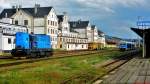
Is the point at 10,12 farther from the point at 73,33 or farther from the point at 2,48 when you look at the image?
the point at 2,48

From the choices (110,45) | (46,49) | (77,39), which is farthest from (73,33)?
(46,49)

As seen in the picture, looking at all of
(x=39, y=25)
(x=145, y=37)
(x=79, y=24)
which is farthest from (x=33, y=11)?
(x=145, y=37)

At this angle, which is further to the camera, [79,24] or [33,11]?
[79,24]

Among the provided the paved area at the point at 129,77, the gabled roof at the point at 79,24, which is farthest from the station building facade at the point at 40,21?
the paved area at the point at 129,77

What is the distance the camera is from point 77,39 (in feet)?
447

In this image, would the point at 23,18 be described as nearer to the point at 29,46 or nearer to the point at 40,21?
the point at 40,21

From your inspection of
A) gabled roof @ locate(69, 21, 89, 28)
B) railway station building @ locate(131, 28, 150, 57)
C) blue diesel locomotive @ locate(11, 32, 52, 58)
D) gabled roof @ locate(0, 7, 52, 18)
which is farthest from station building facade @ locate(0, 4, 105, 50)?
railway station building @ locate(131, 28, 150, 57)

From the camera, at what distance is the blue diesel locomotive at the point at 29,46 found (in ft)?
148

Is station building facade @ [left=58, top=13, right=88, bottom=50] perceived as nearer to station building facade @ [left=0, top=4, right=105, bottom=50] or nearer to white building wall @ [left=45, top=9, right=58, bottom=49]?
station building facade @ [left=0, top=4, right=105, bottom=50]

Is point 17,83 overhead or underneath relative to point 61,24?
underneath

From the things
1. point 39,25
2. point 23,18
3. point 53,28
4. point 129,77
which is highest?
point 23,18

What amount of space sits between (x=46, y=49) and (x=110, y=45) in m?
112

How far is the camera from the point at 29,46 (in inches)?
1842

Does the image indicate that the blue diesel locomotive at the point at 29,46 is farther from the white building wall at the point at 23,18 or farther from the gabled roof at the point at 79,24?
the gabled roof at the point at 79,24
